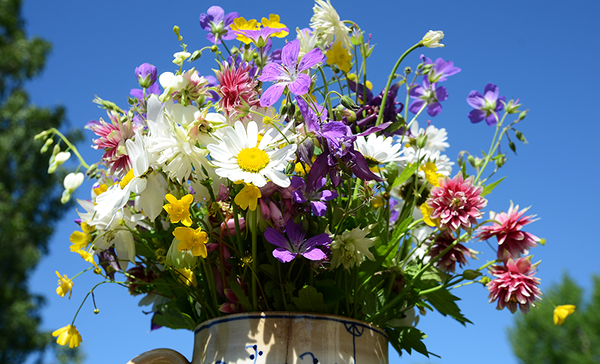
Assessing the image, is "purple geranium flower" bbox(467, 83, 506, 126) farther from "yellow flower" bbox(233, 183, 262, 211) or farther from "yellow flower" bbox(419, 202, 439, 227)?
"yellow flower" bbox(233, 183, 262, 211)

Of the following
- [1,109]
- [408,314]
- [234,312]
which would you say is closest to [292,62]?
[234,312]

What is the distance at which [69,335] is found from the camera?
68 cm

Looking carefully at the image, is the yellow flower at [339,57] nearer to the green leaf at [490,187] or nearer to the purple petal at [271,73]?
the purple petal at [271,73]

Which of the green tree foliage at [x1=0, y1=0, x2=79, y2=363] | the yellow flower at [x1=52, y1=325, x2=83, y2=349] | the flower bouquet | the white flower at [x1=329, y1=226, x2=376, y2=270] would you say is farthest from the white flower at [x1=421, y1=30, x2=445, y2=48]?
the green tree foliage at [x1=0, y1=0, x2=79, y2=363]

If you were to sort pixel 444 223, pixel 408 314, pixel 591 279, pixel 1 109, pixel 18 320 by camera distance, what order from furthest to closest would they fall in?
pixel 591 279 → pixel 1 109 → pixel 18 320 → pixel 408 314 → pixel 444 223

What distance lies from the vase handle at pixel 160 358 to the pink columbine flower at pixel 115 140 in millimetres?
258

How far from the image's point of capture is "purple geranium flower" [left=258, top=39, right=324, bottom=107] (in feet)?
1.84

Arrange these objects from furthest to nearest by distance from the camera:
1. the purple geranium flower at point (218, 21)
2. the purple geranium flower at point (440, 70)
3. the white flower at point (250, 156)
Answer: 1. the purple geranium flower at point (440, 70)
2. the purple geranium flower at point (218, 21)
3. the white flower at point (250, 156)

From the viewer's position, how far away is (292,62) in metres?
0.59

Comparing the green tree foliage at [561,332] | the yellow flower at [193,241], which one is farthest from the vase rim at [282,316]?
the green tree foliage at [561,332]

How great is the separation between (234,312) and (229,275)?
0.05 metres

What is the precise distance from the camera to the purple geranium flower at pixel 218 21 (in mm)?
724

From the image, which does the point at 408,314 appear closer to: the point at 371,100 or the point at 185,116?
the point at 371,100

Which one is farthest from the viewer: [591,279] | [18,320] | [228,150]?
[591,279]
